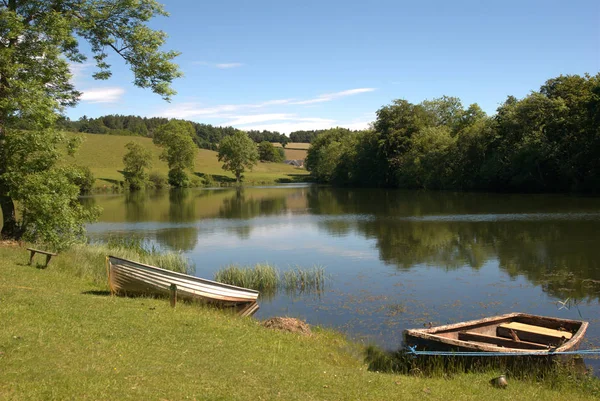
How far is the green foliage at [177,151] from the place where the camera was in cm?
10938

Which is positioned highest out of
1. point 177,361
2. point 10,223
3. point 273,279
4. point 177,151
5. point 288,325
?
point 177,151

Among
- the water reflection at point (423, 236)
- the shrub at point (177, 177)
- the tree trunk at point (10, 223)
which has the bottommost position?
the water reflection at point (423, 236)

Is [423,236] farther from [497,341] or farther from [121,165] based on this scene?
[121,165]

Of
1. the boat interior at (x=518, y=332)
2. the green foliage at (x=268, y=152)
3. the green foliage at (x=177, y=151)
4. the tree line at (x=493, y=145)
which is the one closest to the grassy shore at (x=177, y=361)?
the boat interior at (x=518, y=332)

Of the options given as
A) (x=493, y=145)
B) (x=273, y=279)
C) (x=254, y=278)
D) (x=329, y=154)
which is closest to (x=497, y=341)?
(x=273, y=279)

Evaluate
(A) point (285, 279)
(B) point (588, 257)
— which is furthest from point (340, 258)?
(B) point (588, 257)

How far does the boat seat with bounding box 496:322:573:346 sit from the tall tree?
1548 cm

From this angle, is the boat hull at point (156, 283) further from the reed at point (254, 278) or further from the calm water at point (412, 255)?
the reed at point (254, 278)

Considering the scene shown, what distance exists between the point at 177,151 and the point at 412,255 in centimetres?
9236

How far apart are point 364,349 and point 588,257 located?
15114 mm

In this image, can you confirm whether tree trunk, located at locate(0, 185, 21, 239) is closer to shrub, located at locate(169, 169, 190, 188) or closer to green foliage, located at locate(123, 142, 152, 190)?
green foliage, located at locate(123, 142, 152, 190)

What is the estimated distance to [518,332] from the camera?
1069 centimetres

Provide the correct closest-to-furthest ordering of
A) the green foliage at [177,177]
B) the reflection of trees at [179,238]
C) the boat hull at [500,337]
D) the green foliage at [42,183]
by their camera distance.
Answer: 1. the boat hull at [500,337]
2. the green foliage at [42,183]
3. the reflection of trees at [179,238]
4. the green foliage at [177,177]

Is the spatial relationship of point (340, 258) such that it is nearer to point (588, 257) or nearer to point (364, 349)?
point (588, 257)
